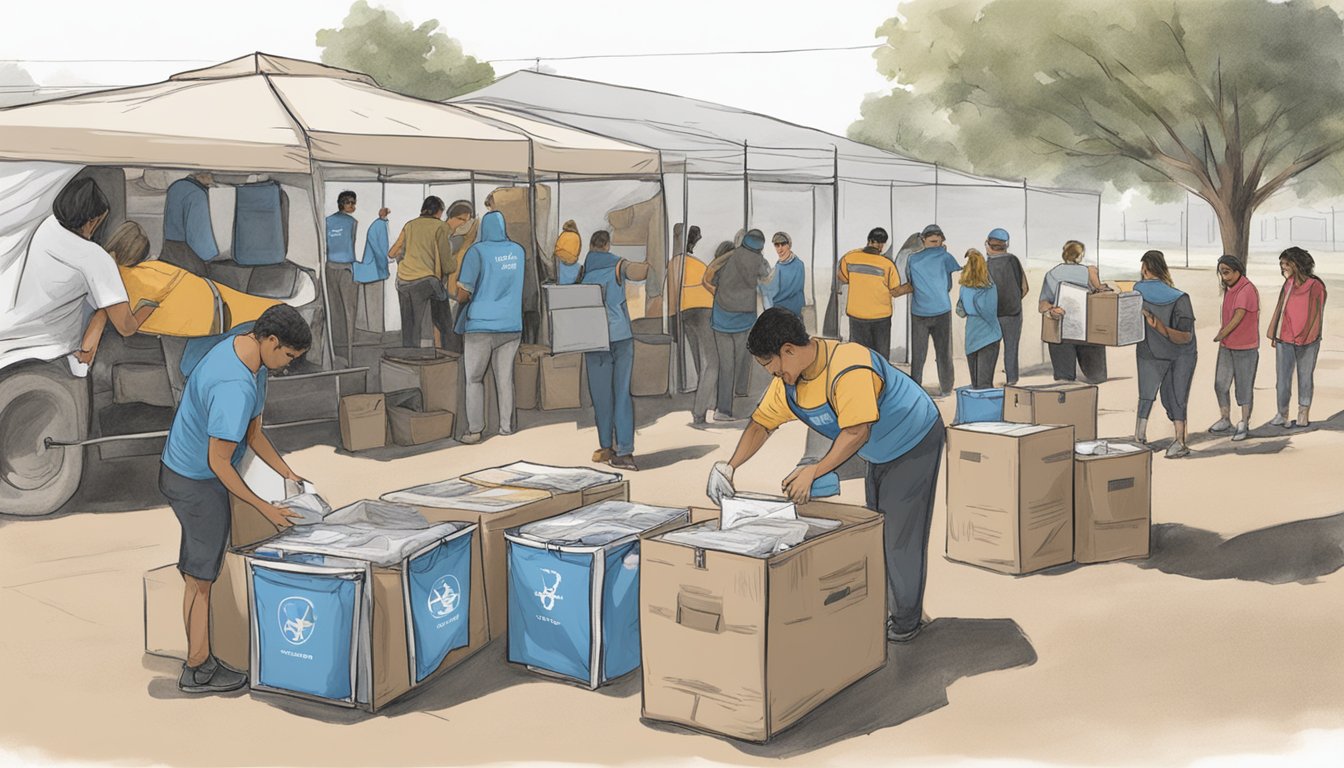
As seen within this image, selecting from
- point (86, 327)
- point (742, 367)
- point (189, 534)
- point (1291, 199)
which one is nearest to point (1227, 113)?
point (742, 367)

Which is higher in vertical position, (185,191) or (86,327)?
(185,191)

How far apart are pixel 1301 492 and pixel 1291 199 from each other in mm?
80346

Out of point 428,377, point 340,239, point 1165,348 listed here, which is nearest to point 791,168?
point 340,239

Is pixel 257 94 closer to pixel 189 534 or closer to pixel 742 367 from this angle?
pixel 742 367

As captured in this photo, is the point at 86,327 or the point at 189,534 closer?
the point at 189,534

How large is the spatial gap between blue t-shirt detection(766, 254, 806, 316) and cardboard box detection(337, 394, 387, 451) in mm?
3464

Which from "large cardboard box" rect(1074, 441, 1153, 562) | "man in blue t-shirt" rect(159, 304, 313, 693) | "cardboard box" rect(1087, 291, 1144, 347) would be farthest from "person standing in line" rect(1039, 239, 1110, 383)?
"man in blue t-shirt" rect(159, 304, 313, 693)

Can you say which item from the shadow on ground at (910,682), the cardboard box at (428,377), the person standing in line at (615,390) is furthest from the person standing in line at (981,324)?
the shadow on ground at (910,682)

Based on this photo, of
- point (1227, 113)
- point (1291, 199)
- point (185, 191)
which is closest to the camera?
point (185, 191)

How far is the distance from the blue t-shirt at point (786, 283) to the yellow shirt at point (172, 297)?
4759 mm

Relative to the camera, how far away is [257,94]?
948cm

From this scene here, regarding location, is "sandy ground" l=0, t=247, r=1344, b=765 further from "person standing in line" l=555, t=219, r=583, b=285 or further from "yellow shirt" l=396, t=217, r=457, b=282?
"yellow shirt" l=396, t=217, r=457, b=282

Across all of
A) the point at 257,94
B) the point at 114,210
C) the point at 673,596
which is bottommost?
the point at 673,596

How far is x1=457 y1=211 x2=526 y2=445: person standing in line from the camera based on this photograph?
9.41m
